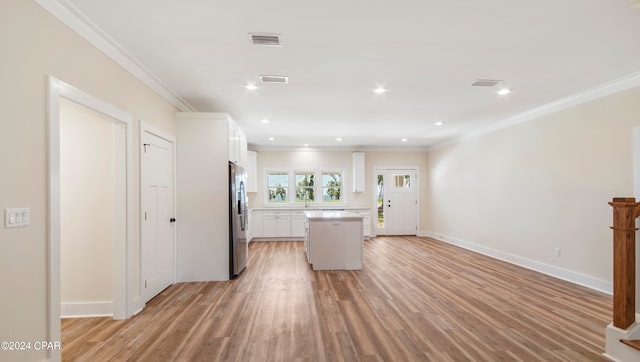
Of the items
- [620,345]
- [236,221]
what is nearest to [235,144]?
[236,221]

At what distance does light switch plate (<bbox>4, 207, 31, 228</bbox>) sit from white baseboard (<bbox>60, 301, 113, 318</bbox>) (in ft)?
5.44

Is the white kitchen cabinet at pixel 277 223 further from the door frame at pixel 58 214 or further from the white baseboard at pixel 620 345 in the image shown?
the white baseboard at pixel 620 345

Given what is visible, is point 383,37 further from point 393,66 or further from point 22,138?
point 22,138

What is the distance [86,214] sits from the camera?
310 cm

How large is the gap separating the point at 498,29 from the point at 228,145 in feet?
11.3

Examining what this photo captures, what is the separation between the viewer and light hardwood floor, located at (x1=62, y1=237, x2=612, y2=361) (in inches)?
93.8

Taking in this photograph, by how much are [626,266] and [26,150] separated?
428 cm

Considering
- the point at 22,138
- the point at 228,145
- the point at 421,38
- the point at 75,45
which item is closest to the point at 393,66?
the point at 421,38

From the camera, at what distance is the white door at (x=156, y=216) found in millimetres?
3365

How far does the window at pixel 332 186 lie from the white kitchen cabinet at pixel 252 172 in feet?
6.32

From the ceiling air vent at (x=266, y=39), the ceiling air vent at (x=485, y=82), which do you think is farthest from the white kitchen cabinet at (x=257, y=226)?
the ceiling air vent at (x=485, y=82)

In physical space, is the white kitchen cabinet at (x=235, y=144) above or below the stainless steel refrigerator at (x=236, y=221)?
above

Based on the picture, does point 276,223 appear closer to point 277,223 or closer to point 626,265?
point 277,223

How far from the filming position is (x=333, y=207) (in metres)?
8.39
